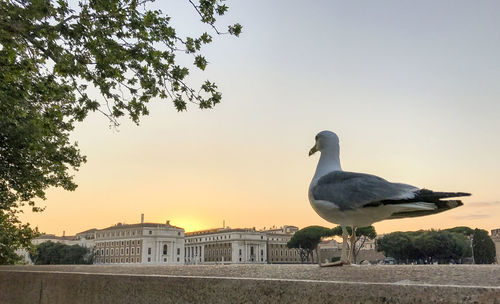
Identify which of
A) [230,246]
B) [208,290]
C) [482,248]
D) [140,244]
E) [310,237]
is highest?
[310,237]

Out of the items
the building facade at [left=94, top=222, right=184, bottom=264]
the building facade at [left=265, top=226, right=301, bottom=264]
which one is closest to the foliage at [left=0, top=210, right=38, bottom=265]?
the building facade at [left=94, top=222, right=184, bottom=264]

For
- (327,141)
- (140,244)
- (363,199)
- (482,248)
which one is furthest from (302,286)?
(140,244)

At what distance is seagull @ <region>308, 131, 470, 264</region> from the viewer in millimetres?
2426

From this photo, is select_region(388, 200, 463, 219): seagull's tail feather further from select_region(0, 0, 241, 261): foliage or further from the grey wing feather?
select_region(0, 0, 241, 261): foliage

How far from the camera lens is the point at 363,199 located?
258 cm

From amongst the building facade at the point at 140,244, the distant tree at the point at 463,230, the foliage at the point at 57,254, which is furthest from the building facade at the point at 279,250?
the foliage at the point at 57,254

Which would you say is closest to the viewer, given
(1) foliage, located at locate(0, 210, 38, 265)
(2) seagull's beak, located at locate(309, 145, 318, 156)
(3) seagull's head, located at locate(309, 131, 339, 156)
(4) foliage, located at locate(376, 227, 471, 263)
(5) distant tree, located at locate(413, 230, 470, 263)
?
(3) seagull's head, located at locate(309, 131, 339, 156)

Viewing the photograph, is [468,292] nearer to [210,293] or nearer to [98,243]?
[210,293]

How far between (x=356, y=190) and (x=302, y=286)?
72 cm

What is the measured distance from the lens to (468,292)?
5.46ft

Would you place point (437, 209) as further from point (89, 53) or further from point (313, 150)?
point (89, 53)

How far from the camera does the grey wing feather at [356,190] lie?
2529mm

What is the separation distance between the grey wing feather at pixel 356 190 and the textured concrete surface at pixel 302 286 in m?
0.42

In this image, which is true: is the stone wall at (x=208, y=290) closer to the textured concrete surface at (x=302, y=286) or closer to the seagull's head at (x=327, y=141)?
the textured concrete surface at (x=302, y=286)
